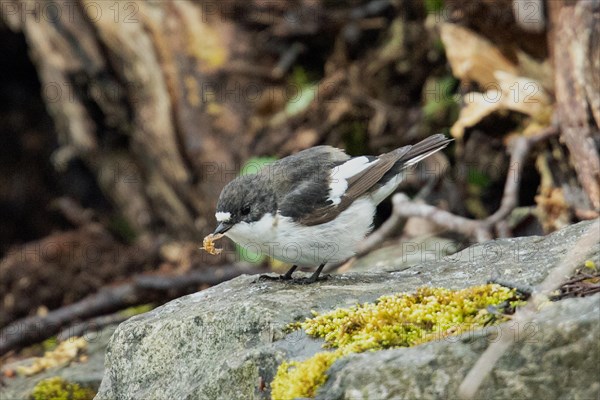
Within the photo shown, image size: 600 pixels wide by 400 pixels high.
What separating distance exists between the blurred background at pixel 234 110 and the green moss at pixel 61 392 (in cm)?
170

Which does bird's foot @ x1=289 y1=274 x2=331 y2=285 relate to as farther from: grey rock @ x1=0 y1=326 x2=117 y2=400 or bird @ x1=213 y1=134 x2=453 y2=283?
grey rock @ x1=0 y1=326 x2=117 y2=400

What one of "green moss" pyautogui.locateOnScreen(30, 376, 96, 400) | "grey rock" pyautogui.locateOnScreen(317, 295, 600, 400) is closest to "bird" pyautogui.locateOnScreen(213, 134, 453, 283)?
"green moss" pyautogui.locateOnScreen(30, 376, 96, 400)

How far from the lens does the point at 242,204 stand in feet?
16.0

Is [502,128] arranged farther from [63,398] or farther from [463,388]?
[463,388]

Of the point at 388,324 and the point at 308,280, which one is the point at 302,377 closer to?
the point at 388,324

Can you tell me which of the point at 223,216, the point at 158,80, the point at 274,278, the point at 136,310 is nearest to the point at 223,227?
the point at 223,216

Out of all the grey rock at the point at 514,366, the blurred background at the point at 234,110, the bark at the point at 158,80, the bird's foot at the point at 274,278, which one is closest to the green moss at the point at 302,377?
the grey rock at the point at 514,366

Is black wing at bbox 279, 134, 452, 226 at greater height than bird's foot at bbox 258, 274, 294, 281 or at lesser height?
greater

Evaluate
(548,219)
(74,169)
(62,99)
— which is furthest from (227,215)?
(74,169)

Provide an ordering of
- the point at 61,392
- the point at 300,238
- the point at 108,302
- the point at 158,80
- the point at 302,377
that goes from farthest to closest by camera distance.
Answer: the point at 158,80, the point at 108,302, the point at 61,392, the point at 300,238, the point at 302,377

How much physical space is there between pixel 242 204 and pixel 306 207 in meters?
0.40

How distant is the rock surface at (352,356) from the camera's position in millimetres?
2799

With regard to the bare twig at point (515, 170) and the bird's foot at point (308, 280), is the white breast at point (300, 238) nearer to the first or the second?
the bird's foot at point (308, 280)

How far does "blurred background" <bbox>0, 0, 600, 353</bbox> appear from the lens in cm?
690
